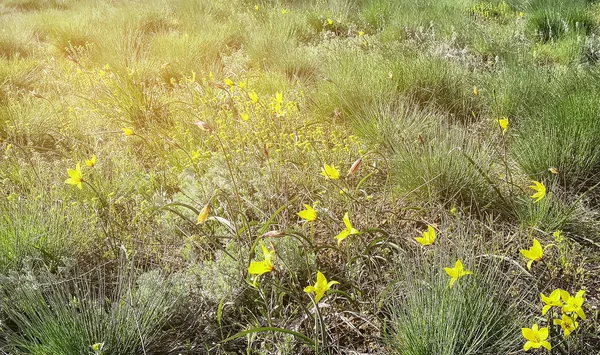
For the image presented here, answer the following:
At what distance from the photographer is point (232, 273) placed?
73.1 inches

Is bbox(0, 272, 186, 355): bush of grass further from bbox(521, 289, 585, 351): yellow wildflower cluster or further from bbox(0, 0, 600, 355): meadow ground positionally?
bbox(521, 289, 585, 351): yellow wildflower cluster

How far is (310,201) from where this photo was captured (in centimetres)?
240

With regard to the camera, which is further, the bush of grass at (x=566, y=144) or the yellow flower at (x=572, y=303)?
the bush of grass at (x=566, y=144)

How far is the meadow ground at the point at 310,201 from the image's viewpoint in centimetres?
153

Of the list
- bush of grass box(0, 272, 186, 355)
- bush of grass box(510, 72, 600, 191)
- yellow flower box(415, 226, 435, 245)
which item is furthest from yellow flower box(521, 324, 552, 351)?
bush of grass box(510, 72, 600, 191)

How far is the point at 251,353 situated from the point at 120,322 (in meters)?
0.45

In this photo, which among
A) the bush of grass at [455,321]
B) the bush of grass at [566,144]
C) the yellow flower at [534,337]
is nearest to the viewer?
the yellow flower at [534,337]

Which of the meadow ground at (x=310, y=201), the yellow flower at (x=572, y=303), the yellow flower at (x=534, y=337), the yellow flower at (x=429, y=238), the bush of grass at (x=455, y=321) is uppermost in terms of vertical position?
the yellow flower at (x=429, y=238)

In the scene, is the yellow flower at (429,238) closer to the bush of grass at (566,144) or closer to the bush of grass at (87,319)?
the bush of grass at (87,319)

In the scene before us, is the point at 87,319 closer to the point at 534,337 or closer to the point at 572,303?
the point at 534,337

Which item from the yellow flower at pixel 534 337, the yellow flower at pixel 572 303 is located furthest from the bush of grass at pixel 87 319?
the yellow flower at pixel 572 303

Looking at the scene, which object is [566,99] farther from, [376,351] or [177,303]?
[177,303]

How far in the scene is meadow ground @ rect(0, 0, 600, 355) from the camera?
1533mm

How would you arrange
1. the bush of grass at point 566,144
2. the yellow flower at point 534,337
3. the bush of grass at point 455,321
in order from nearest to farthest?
the yellow flower at point 534,337
the bush of grass at point 455,321
the bush of grass at point 566,144
